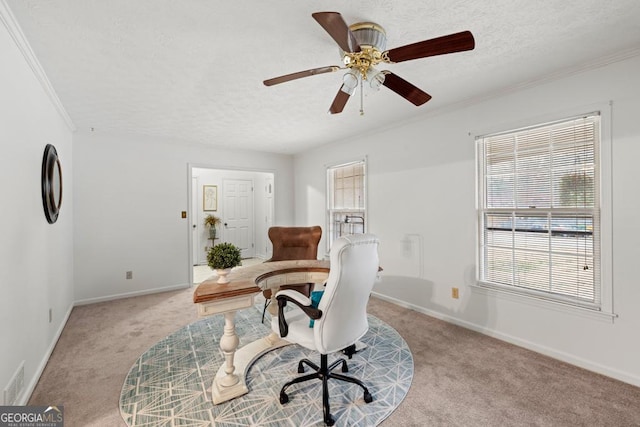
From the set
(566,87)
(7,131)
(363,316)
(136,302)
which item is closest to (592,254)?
(566,87)

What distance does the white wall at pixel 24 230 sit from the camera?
5.38 feet

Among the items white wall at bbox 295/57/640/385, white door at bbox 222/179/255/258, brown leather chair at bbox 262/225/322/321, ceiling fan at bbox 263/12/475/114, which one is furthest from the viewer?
white door at bbox 222/179/255/258

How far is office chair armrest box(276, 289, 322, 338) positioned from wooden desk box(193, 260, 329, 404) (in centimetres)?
18

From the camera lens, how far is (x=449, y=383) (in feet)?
6.81

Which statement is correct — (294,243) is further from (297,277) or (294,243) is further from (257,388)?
(257,388)

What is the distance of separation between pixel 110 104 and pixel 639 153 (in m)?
4.61

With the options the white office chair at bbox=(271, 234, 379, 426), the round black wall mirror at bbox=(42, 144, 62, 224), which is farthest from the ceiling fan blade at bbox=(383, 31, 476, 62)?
the round black wall mirror at bbox=(42, 144, 62, 224)

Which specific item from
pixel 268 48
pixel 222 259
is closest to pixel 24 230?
pixel 222 259

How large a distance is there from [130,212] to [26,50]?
2654 millimetres

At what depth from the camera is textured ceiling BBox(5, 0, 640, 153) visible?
1583 millimetres

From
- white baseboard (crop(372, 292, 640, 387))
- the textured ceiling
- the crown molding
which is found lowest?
white baseboard (crop(372, 292, 640, 387))

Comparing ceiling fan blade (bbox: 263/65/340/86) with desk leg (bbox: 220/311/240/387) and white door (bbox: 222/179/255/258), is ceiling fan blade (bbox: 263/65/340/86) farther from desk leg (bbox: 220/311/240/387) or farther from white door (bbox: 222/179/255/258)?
white door (bbox: 222/179/255/258)

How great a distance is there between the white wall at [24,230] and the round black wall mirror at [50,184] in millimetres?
78

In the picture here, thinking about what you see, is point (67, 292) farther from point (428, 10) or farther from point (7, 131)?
point (428, 10)
